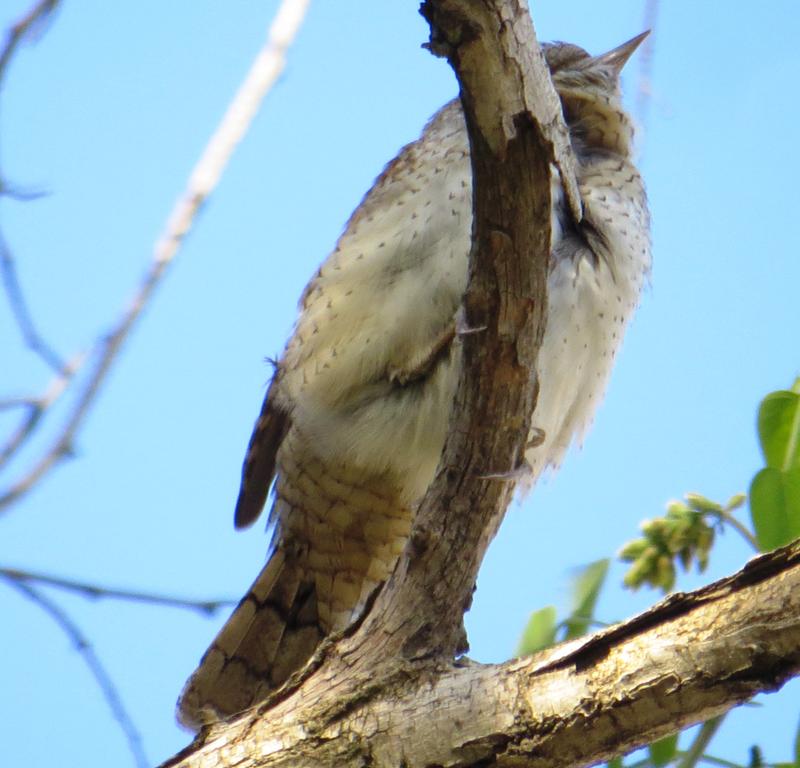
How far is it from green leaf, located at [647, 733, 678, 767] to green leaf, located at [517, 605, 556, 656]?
1.18 ft

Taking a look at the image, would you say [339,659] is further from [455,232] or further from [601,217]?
[601,217]

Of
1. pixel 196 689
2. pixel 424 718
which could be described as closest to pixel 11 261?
pixel 424 718

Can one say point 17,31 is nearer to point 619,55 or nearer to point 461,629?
point 461,629

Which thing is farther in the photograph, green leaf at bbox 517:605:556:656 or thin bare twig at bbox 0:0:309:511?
green leaf at bbox 517:605:556:656

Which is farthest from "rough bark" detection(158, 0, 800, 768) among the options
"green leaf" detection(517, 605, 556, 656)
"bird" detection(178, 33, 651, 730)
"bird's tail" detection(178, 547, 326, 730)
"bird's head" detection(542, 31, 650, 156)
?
"bird's head" detection(542, 31, 650, 156)

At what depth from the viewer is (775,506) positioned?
7.70ft

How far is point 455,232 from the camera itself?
9.82 ft

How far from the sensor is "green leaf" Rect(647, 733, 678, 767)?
2465mm

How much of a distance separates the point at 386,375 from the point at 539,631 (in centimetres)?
77

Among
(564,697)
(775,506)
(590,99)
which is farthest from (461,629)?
(590,99)

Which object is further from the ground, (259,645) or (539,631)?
(259,645)

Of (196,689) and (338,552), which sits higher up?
(338,552)

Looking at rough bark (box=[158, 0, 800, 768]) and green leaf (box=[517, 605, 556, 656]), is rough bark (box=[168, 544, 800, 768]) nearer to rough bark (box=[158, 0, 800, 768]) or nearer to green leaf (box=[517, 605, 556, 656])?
rough bark (box=[158, 0, 800, 768])

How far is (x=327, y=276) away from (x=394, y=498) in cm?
64
